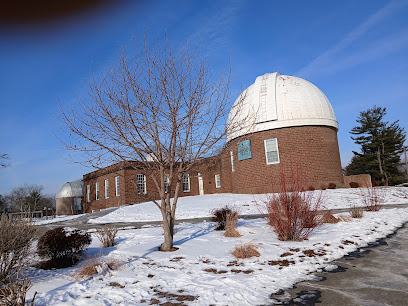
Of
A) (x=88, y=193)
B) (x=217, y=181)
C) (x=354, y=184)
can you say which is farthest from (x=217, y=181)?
(x=88, y=193)

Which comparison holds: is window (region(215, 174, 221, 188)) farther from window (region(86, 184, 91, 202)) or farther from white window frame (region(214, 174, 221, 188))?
window (region(86, 184, 91, 202))

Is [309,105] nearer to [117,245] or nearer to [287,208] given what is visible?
[287,208]

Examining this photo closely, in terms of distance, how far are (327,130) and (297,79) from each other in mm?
5486

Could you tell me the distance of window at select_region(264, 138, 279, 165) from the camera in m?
24.1

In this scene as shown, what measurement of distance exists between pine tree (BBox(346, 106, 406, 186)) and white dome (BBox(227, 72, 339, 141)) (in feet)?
57.7

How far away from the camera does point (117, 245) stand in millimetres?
7727

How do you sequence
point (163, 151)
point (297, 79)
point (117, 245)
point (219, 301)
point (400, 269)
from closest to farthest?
point (219, 301), point (400, 269), point (163, 151), point (117, 245), point (297, 79)

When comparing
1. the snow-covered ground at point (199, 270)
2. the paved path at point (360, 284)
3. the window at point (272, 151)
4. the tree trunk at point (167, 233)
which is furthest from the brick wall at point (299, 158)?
the paved path at point (360, 284)

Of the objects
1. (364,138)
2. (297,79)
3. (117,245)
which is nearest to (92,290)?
(117,245)

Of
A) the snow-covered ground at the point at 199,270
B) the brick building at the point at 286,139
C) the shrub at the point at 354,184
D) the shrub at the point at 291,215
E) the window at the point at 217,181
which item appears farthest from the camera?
the window at the point at 217,181

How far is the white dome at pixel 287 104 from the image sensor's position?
79.2ft

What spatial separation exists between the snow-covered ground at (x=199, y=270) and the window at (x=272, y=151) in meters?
15.4

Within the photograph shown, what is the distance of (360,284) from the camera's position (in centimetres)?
441

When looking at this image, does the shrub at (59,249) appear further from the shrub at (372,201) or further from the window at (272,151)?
the window at (272,151)
